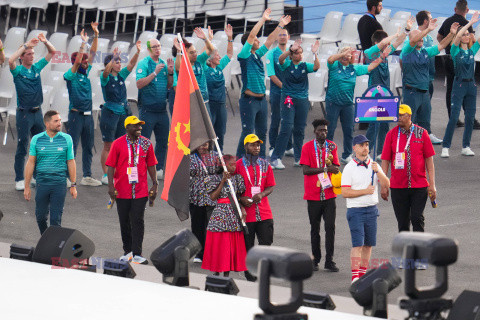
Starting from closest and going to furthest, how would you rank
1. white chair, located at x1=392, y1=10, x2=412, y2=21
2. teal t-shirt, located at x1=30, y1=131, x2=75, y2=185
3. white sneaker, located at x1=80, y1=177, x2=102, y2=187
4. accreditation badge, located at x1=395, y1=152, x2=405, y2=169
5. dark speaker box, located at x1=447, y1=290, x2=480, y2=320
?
1. dark speaker box, located at x1=447, y1=290, x2=480, y2=320
2. accreditation badge, located at x1=395, y1=152, x2=405, y2=169
3. teal t-shirt, located at x1=30, y1=131, x2=75, y2=185
4. white sneaker, located at x1=80, y1=177, x2=102, y2=187
5. white chair, located at x1=392, y1=10, x2=412, y2=21

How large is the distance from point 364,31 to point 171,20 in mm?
6745

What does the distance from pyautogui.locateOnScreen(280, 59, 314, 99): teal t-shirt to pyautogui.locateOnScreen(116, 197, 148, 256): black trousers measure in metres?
4.46

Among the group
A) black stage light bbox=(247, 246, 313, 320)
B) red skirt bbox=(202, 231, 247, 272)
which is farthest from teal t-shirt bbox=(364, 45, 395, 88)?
black stage light bbox=(247, 246, 313, 320)

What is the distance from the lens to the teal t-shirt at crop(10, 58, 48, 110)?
556 inches

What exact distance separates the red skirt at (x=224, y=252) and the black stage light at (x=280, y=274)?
5.39 m

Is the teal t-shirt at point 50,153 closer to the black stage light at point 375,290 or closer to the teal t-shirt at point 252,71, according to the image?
the teal t-shirt at point 252,71

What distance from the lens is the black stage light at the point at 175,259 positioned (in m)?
7.36

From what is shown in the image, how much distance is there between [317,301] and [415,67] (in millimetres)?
8188

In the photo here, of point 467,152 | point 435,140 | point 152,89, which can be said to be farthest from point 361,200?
point 435,140

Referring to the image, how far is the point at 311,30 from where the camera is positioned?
21.8 meters

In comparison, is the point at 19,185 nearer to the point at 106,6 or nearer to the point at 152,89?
the point at 152,89

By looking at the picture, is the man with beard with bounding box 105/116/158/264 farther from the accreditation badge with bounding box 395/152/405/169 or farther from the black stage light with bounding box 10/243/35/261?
the accreditation badge with bounding box 395/152/405/169

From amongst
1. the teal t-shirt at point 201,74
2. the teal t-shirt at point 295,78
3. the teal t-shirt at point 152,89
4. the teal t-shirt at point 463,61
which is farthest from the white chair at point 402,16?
the teal t-shirt at point 152,89

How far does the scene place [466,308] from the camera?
623 cm
